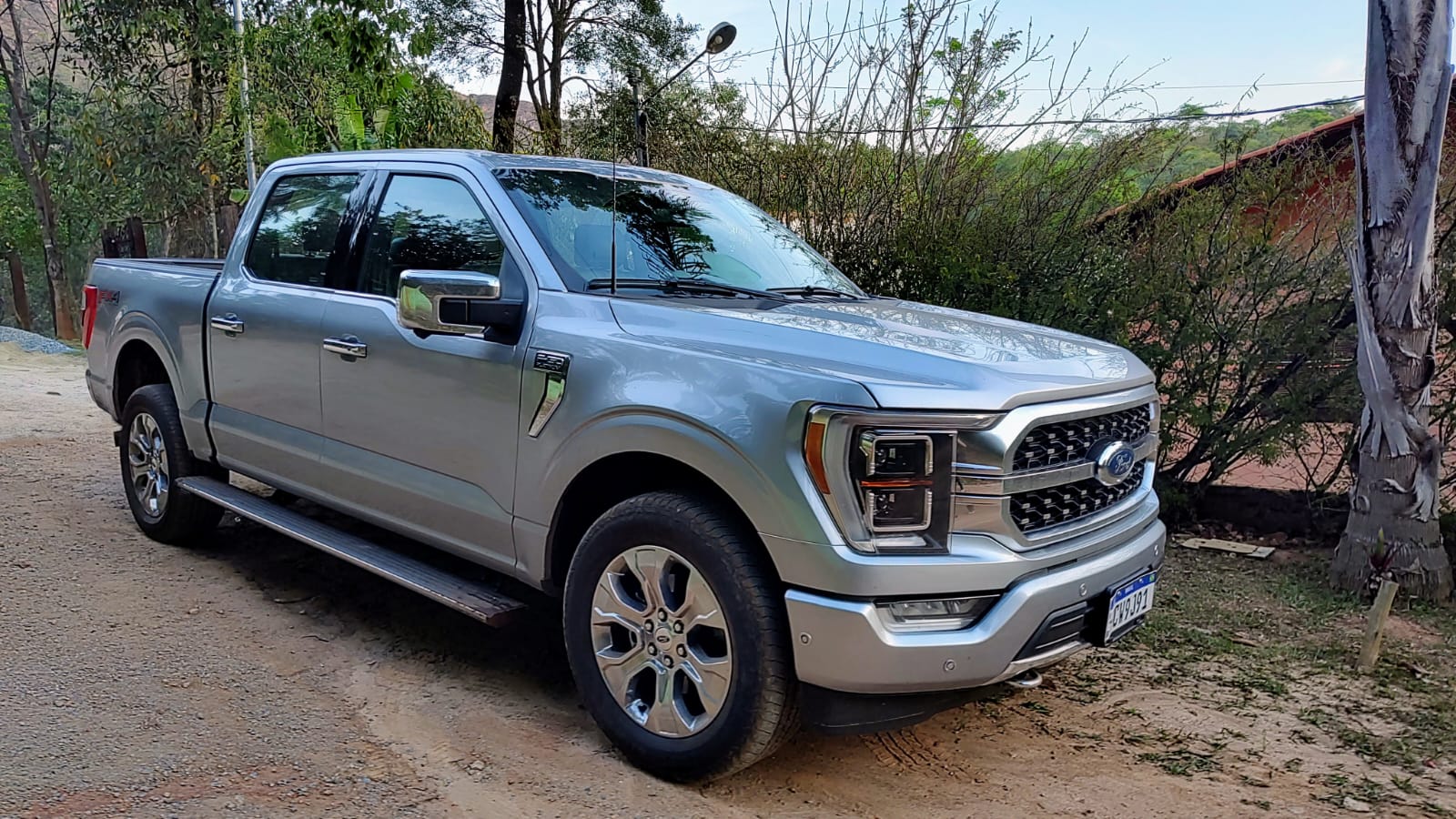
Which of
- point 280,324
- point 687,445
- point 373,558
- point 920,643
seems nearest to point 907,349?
point 687,445

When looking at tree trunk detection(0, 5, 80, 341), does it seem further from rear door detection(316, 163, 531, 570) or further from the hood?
the hood

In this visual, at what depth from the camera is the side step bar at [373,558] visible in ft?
11.1

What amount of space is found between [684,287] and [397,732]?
1801mm

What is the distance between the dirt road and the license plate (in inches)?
19.8

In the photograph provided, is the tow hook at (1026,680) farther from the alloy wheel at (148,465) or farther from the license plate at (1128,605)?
the alloy wheel at (148,465)

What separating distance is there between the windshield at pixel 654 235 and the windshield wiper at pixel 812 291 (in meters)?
0.03

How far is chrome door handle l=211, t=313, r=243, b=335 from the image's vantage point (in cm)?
460

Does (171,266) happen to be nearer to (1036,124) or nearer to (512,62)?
(1036,124)

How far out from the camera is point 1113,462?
9.89 feet

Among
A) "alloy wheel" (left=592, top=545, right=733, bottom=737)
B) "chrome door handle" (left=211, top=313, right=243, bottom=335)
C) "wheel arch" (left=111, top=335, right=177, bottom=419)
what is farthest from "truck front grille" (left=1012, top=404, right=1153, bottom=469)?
"wheel arch" (left=111, top=335, right=177, bottom=419)

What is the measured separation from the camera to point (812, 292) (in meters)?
4.07

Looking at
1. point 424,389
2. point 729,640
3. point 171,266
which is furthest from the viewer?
point 171,266

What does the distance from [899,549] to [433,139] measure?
35.2ft

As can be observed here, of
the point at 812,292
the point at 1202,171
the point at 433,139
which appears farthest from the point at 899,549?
the point at 433,139
